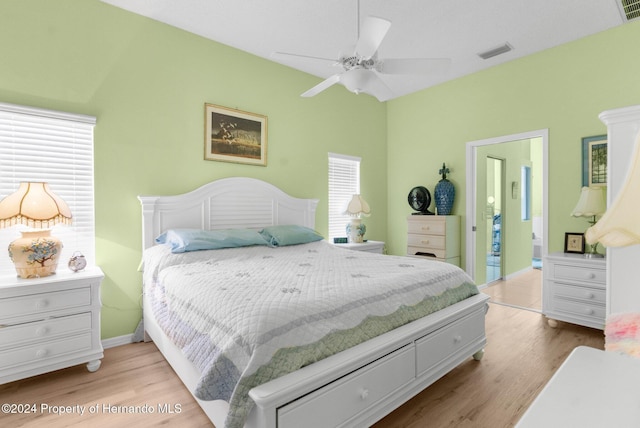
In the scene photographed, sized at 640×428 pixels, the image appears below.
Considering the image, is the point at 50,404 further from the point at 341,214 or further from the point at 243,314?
the point at 341,214

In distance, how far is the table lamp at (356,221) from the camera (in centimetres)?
432

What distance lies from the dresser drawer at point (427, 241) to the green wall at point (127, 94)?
2.08 metres

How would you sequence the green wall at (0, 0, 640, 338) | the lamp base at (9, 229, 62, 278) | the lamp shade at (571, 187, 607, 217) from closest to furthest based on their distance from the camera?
the lamp base at (9, 229, 62, 278), the green wall at (0, 0, 640, 338), the lamp shade at (571, 187, 607, 217)

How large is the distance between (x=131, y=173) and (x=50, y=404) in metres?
1.80

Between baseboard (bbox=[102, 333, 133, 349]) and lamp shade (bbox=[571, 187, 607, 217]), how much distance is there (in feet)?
14.4

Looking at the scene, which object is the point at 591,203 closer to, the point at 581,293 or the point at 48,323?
the point at 581,293

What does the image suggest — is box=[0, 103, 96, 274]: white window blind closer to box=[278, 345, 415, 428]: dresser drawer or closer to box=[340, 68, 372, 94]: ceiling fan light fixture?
box=[340, 68, 372, 94]: ceiling fan light fixture

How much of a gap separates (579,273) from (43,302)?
444 centimetres

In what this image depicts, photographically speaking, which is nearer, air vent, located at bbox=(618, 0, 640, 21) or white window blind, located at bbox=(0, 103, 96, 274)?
white window blind, located at bbox=(0, 103, 96, 274)

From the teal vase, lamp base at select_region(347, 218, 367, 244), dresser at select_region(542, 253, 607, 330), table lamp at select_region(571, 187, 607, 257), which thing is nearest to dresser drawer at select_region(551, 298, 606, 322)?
dresser at select_region(542, 253, 607, 330)

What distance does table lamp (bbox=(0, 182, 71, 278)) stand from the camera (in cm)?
→ 217

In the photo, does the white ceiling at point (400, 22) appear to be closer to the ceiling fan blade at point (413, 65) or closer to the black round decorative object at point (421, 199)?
the ceiling fan blade at point (413, 65)

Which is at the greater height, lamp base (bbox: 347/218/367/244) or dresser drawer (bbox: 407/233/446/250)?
lamp base (bbox: 347/218/367/244)

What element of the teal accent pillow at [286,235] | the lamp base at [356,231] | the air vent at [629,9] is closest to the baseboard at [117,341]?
the teal accent pillow at [286,235]
